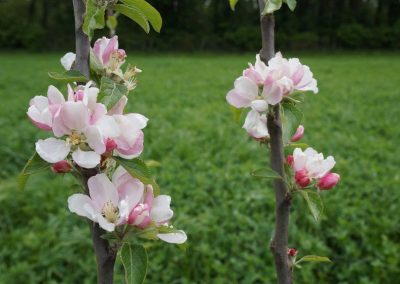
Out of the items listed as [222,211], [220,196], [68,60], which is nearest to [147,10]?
[68,60]

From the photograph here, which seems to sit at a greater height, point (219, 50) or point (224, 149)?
point (224, 149)

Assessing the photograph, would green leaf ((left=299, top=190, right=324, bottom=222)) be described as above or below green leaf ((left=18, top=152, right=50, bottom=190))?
below

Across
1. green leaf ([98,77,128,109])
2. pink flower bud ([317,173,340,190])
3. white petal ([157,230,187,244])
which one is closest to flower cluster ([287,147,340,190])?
pink flower bud ([317,173,340,190])

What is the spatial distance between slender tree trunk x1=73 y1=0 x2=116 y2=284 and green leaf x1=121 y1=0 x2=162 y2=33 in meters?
0.09

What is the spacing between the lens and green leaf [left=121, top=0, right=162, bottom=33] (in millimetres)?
705

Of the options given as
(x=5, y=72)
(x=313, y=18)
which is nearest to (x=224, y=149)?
(x=5, y=72)

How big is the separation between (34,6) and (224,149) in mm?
23867

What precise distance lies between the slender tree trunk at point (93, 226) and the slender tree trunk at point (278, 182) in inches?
10.0

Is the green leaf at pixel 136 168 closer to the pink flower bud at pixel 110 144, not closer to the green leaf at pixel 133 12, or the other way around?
the pink flower bud at pixel 110 144

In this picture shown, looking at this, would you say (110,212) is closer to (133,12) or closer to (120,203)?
(120,203)

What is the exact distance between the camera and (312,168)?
81 centimetres

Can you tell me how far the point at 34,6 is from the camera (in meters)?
25.8

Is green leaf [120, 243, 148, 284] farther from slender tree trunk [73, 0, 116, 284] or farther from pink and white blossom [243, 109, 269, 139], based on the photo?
pink and white blossom [243, 109, 269, 139]

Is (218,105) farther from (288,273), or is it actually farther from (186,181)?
(288,273)
